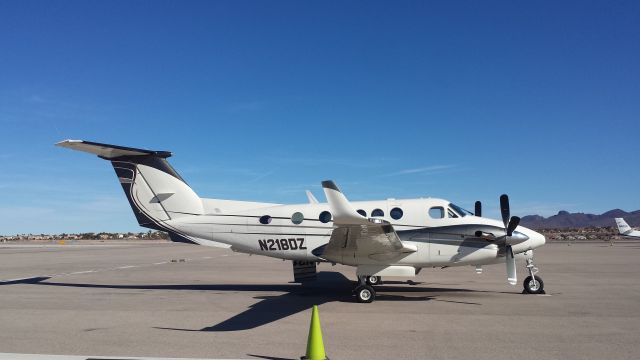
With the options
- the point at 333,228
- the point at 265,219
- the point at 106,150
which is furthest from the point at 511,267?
the point at 106,150

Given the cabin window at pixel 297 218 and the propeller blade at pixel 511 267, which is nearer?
the propeller blade at pixel 511 267

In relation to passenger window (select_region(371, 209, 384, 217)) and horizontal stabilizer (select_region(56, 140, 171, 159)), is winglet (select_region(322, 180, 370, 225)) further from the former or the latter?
horizontal stabilizer (select_region(56, 140, 171, 159))

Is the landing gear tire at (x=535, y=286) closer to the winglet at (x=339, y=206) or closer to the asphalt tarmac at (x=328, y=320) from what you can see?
the asphalt tarmac at (x=328, y=320)

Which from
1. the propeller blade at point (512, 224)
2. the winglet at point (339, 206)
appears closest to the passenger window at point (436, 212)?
the propeller blade at point (512, 224)

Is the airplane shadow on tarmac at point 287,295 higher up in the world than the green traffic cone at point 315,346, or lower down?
lower down

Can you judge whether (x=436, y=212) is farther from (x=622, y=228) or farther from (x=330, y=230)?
(x=622, y=228)

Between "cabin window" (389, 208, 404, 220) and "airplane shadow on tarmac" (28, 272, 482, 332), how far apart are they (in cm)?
→ 237

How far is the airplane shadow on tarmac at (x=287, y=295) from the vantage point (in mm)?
Result: 9930

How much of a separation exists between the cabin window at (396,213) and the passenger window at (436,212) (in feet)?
2.83

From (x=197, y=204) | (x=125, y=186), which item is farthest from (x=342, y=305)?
(x=125, y=186)

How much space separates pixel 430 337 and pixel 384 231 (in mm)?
3490

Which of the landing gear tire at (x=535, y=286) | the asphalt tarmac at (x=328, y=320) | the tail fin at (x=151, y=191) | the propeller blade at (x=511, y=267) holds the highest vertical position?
the tail fin at (x=151, y=191)

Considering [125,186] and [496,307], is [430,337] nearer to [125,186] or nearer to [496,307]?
[496,307]

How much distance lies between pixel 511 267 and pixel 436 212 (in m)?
2.57
